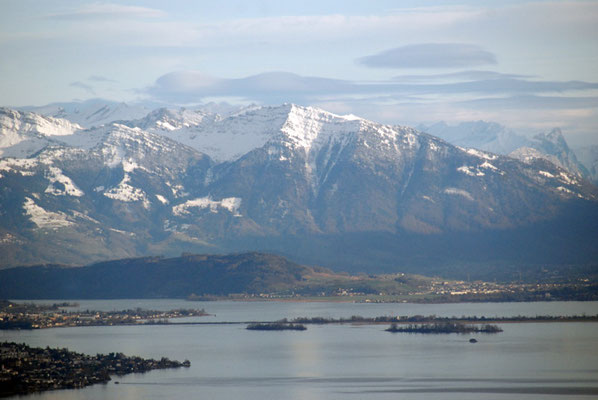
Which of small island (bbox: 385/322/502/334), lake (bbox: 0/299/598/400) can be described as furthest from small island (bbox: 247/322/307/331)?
small island (bbox: 385/322/502/334)

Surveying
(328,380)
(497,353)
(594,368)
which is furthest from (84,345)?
(594,368)

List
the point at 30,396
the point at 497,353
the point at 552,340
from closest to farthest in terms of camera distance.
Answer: the point at 30,396 < the point at 497,353 < the point at 552,340

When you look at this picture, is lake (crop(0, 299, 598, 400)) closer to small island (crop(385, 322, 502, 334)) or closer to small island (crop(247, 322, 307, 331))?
small island (crop(247, 322, 307, 331))

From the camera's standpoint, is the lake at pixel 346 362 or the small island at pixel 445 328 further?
the small island at pixel 445 328

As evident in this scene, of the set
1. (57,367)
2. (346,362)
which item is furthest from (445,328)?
(57,367)

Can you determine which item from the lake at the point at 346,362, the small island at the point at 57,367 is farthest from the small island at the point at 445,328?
the small island at the point at 57,367

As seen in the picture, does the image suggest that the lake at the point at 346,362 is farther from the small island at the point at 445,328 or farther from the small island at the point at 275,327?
the small island at the point at 445,328

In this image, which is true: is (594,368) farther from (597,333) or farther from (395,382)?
(597,333)
